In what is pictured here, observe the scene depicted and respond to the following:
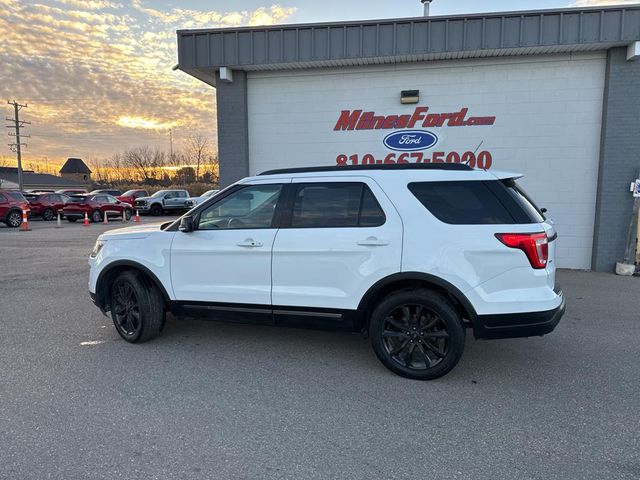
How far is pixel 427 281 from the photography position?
3.72 meters

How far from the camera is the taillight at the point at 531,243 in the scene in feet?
11.4

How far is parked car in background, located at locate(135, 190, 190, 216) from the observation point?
1062 inches

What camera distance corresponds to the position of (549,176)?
8.64m

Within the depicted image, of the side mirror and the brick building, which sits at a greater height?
the brick building

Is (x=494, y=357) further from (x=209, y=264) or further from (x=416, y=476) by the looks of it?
(x=209, y=264)

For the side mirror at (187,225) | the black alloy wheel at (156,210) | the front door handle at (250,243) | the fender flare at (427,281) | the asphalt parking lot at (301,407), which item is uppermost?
the side mirror at (187,225)

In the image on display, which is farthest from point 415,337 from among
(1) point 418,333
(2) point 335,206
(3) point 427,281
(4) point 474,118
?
(4) point 474,118

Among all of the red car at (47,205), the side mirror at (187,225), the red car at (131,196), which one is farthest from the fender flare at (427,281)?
the red car at (131,196)

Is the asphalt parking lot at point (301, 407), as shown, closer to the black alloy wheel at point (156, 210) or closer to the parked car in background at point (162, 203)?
the parked car in background at point (162, 203)

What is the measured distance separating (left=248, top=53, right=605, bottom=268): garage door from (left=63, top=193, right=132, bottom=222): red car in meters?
16.8

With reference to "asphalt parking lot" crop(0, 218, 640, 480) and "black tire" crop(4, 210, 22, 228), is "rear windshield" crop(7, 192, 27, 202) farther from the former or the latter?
"asphalt parking lot" crop(0, 218, 640, 480)

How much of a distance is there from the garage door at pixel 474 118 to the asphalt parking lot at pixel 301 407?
4072 mm

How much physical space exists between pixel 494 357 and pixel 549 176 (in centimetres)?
571

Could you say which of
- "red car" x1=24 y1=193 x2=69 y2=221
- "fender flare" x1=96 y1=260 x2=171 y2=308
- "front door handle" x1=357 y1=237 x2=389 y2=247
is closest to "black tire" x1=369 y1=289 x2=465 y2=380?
"front door handle" x1=357 y1=237 x2=389 y2=247
